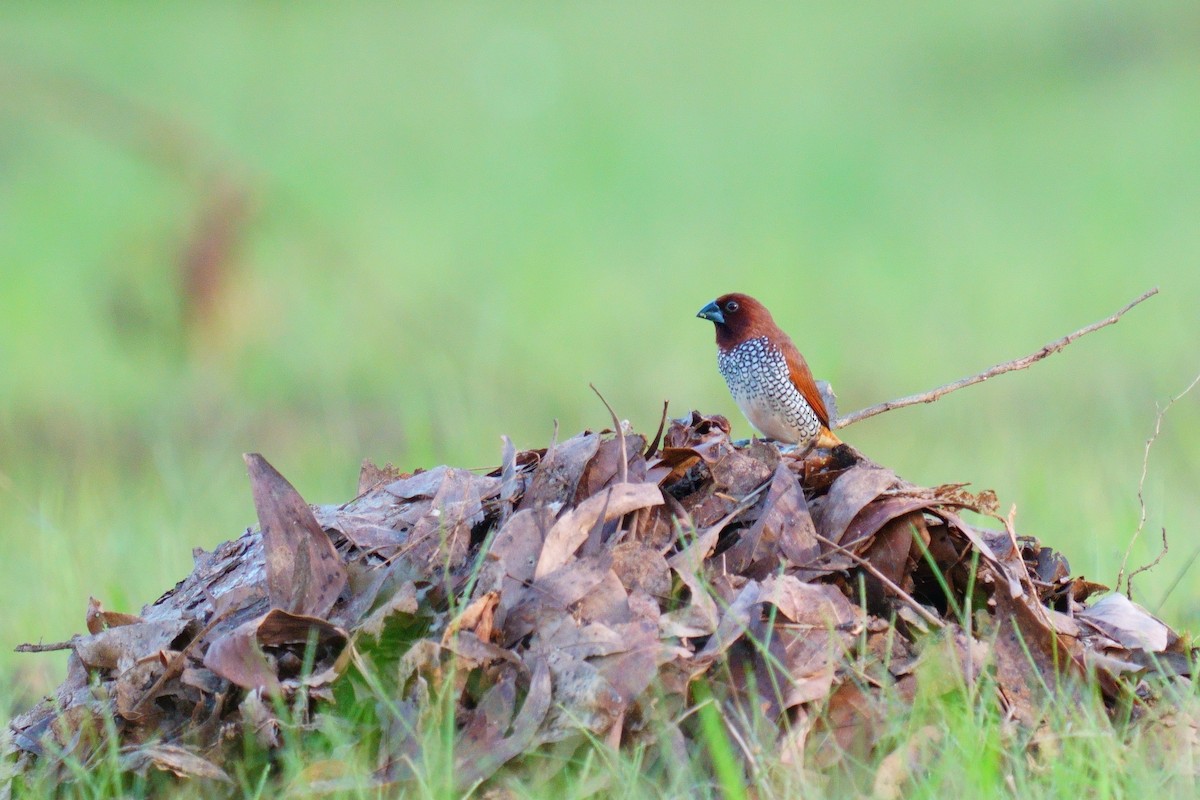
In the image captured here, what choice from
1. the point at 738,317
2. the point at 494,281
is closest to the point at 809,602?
the point at 738,317

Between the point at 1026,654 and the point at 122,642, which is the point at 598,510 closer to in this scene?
the point at 1026,654

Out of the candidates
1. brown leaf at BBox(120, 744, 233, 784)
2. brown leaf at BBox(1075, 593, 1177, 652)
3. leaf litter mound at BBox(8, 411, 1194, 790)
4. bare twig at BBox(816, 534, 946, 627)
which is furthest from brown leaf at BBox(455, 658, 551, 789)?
brown leaf at BBox(1075, 593, 1177, 652)

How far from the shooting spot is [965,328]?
401 inches

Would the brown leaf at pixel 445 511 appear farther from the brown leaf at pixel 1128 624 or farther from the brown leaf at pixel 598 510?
the brown leaf at pixel 1128 624

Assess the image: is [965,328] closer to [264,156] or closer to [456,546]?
[264,156]

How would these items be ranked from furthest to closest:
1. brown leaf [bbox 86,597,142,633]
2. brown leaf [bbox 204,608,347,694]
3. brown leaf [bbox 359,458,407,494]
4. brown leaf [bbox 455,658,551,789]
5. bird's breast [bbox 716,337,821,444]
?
bird's breast [bbox 716,337,821,444], brown leaf [bbox 359,458,407,494], brown leaf [bbox 86,597,142,633], brown leaf [bbox 204,608,347,694], brown leaf [bbox 455,658,551,789]

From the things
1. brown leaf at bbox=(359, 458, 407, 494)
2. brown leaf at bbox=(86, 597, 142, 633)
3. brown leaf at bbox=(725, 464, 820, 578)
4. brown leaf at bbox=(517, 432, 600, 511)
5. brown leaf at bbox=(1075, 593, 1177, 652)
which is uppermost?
brown leaf at bbox=(359, 458, 407, 494)

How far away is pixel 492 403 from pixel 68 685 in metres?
5.23

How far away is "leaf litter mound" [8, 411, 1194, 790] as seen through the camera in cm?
284

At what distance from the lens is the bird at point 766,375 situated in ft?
17.2

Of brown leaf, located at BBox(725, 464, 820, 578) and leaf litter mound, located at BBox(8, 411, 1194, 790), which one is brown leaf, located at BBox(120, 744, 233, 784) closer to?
leaf litter mound, located at BBox(8, 411, 1194, 790)

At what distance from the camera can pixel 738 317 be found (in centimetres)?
546

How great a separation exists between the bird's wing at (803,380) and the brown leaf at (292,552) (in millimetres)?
2377

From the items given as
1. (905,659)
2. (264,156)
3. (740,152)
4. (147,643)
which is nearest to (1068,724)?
(905,659)
